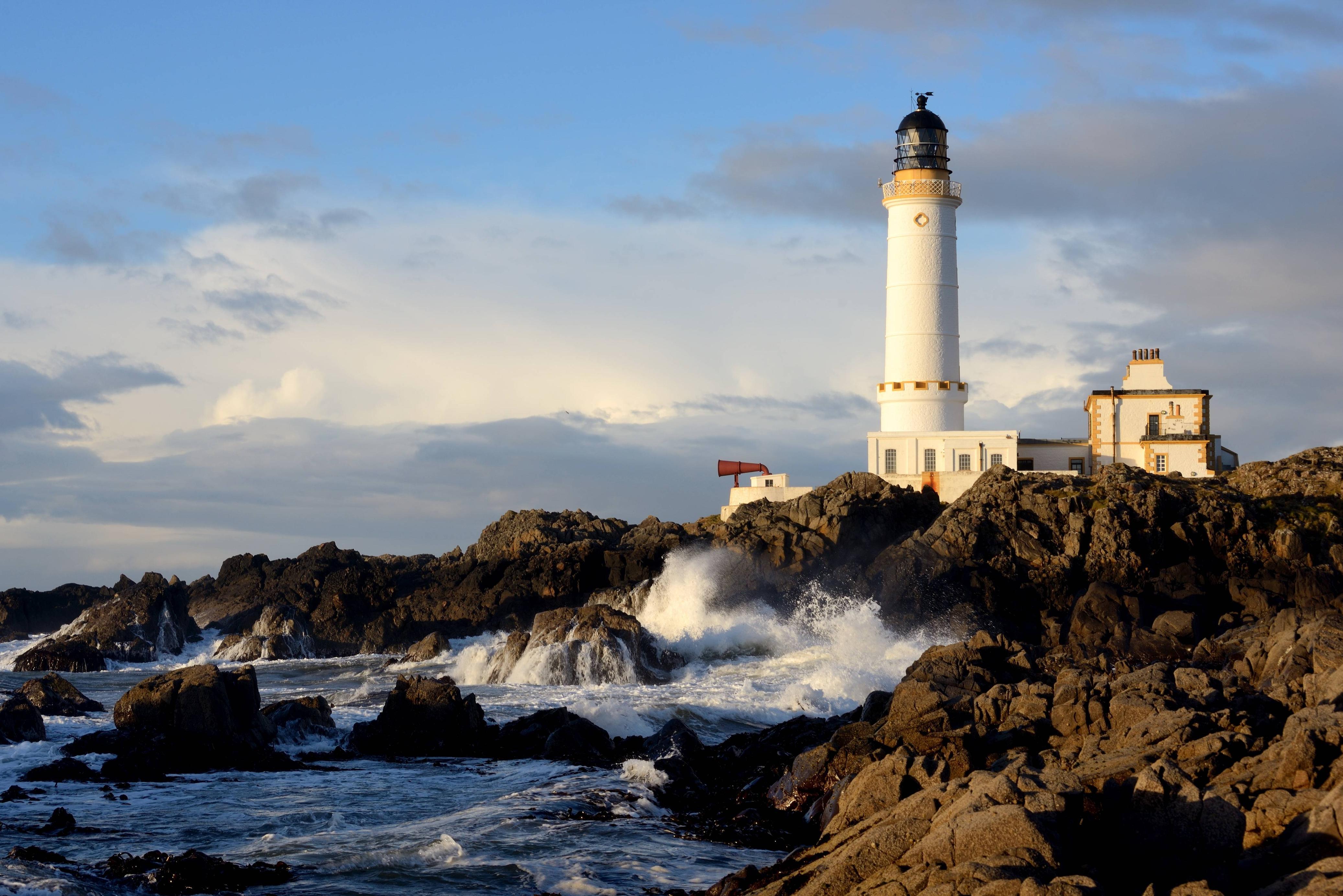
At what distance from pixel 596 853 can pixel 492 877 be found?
4.32 feet

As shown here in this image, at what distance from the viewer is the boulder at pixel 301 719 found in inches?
820

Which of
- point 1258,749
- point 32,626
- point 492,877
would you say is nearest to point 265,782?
point 492,877

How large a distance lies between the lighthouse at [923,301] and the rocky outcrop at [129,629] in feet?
76.5

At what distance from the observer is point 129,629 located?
38.2 metres

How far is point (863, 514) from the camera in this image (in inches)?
1443

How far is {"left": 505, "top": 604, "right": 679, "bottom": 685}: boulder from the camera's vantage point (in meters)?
28.9

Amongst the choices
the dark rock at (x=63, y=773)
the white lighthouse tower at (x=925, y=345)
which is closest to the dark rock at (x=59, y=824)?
the dark rock at (x=63, y=773)

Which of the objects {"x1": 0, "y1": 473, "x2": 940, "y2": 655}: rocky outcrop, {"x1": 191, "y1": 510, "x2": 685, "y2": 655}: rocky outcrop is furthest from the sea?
{"x1": 191, "y1": 510, "x2": 685, "y2": 655}: rocky outcrop

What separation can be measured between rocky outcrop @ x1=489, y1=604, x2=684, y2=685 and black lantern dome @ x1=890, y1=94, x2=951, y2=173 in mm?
18883

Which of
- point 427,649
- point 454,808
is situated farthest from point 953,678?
point 427,649

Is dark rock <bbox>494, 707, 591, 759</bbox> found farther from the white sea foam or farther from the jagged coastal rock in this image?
the white sea foam

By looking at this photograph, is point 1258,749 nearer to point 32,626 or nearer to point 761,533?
point 761,533

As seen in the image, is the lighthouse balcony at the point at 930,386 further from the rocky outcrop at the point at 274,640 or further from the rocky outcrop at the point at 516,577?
the rocky outcrop at the point at 274,640

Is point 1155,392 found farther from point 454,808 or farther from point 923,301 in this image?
point 454,808
